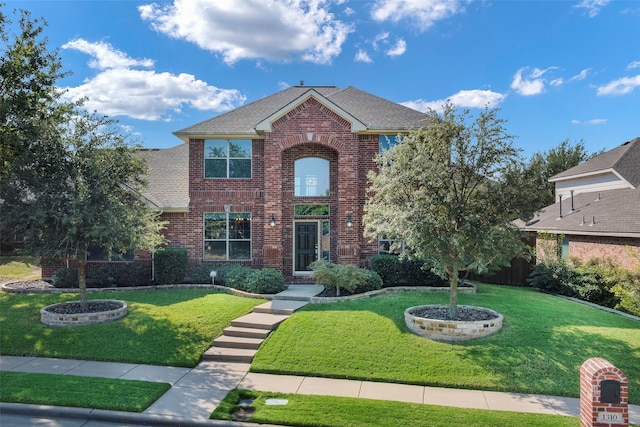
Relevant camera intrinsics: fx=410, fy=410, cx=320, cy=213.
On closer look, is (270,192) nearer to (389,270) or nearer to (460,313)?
(389,270)

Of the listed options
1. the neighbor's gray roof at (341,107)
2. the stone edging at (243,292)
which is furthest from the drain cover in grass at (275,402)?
the neighbor's gray roof at (341,107)

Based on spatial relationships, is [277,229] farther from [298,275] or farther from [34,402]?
[34,402]

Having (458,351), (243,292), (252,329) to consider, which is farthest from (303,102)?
(458,351)

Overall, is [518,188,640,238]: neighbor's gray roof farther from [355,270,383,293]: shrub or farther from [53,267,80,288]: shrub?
[53,267,80,288]: shrub

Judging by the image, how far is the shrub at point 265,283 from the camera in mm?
12797

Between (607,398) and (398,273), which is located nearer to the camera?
(607,398)

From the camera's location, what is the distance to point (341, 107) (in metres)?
16.0

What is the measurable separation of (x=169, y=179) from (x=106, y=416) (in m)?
12.7

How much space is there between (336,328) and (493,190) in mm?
4646

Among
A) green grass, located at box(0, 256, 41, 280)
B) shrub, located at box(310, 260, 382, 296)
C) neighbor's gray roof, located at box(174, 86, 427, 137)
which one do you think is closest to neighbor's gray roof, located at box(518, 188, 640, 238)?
neighbor's gray roof, located at box(174, 86, 427, 137)

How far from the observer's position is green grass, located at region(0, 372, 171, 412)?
6.30 m

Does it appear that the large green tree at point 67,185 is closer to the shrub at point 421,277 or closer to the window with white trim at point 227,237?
the window with white trim at point 227,237

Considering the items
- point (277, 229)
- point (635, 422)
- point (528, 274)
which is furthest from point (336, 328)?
point (528, 274)

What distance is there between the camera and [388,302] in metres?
11.2
